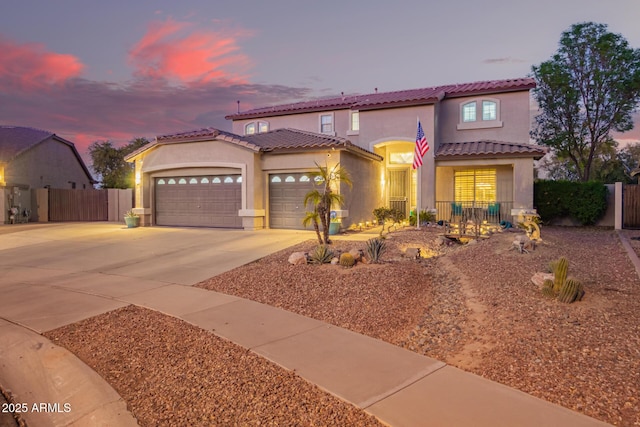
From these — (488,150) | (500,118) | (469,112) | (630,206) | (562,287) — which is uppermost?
(469,112)

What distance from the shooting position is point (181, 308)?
725 cm

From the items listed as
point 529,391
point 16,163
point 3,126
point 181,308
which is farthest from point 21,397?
point 3,126

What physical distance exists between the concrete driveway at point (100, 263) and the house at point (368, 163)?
2190 millimetres

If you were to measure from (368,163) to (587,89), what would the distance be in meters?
14.6

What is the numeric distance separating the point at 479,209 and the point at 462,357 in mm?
14495

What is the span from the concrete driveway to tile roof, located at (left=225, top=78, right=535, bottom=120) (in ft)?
26.7

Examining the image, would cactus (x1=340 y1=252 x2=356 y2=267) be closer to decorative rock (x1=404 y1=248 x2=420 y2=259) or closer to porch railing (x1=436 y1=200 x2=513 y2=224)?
decorative rock (x1=404 y1=248 x2=420 y2=259)

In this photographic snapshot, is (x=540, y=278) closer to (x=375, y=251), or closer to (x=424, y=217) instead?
(x=375, y=251)

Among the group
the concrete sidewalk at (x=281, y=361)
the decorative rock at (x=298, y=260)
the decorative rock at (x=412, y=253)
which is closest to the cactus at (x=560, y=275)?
the concrete sidewalk at (x=281, y=361)

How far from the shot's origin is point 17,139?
2898 centimetres

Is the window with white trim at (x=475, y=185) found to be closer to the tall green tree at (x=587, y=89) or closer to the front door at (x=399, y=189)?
the front door at (x=399, y=189)

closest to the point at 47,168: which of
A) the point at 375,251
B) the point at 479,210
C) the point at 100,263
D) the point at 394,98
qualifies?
the point at 100,263

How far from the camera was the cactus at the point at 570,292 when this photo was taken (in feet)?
20.7

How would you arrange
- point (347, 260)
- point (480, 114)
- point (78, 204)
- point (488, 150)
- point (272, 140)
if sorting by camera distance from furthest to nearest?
point (78, 204), point (480, 114), point (272, 140), point (488, 150), point (347, 260)
